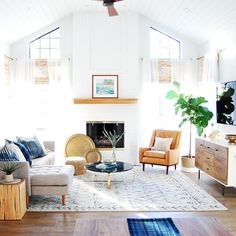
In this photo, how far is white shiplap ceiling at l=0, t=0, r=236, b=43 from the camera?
A: 5.23m

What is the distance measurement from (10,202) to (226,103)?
3871 millimetres

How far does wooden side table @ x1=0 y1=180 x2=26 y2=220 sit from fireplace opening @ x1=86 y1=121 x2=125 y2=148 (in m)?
3.44

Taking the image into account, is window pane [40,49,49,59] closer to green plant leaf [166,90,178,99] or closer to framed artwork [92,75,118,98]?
framed artwork [92,75,118,98]

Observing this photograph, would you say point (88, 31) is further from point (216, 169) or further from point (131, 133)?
point (216, 169)

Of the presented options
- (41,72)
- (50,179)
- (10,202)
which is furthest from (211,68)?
(10,202)

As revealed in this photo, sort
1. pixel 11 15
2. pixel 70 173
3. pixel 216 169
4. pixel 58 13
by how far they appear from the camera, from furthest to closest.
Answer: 1. pixel 58 13
2. pixel 11 15
3. pixel 216 169
4. pixel 70 173

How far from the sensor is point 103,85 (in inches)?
279

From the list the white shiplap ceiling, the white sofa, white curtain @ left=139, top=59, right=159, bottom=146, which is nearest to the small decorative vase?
the white sofa

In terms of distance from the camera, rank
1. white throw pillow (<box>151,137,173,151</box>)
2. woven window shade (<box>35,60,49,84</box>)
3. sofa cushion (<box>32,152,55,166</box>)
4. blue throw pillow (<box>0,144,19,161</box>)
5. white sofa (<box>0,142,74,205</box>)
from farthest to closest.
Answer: woven window shade (<box>35,60,49,84</box>)
white throw pillow (<box>151,137,173,151</box>)
sofa cushion (<box>32,152,55,166</box>)
blue throw pillow (<box>0,144,19,161</box>)
white sofa (<box>0,142,74,205</box>)

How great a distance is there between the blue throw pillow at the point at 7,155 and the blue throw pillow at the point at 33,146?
119 cm

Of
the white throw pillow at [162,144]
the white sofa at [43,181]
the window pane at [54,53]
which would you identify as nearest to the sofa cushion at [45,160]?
the white sofa at [43,181]

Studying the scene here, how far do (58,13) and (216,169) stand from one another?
4.60 m

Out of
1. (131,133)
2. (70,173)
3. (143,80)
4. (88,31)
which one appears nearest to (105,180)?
(70,173)

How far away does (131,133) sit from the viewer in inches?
283
